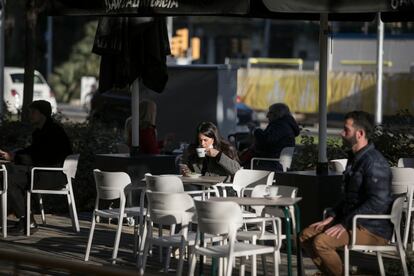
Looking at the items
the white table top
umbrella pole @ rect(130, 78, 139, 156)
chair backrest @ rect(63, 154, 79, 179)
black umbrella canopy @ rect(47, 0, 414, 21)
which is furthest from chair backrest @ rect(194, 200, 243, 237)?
umbrella pole @ rect(130, 78, 139, 156)

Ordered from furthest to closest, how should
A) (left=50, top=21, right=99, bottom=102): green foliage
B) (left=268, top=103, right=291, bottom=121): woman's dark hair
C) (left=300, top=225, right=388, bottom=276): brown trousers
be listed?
(left=50, top=21, right=99, bottom=102): green foliage < (left=268, top=103, right=291, bottom=121): woman's dark hair < (left=300, top=225, right=388, bottom=276): brown trousers

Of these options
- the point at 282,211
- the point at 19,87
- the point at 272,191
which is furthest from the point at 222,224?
the point at 19,87

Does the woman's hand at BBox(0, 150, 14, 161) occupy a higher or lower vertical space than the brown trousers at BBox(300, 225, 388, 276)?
higher

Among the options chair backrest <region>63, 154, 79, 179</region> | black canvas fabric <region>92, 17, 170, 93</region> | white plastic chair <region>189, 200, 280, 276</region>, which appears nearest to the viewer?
white plastic chair <region>189, 200, 280, 276</region>

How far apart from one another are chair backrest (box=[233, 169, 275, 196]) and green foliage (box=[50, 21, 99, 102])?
42.9 metres

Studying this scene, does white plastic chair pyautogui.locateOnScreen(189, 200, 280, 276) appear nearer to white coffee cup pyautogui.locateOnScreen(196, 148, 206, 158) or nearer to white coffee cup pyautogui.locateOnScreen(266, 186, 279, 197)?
white coffee cup pyautogui.locateOnScreen(266, 186, 279, 197)

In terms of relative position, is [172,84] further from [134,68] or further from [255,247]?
[255,247]

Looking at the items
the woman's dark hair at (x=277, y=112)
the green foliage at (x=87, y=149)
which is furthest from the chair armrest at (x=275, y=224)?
the woman's dark hair at (x=277, y=112)

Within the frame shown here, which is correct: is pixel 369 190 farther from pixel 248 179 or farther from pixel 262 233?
pixel 248 179

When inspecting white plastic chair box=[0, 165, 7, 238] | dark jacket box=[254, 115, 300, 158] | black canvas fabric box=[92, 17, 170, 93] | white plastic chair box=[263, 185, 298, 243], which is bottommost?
white plastic chair box=[0, 165, 7, 238]

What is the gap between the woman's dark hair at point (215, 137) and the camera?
36.7 feet

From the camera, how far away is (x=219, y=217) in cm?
820

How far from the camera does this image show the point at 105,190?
35.0 feet

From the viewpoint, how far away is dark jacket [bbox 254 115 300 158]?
14.6 m
